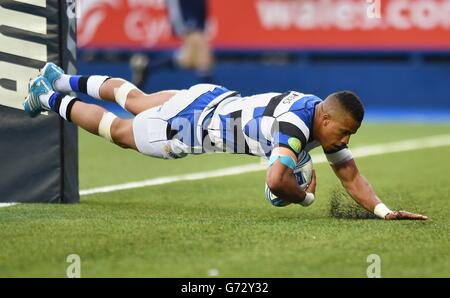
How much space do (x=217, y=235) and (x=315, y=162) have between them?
6.20 metres

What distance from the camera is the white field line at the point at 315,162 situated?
9.88 m

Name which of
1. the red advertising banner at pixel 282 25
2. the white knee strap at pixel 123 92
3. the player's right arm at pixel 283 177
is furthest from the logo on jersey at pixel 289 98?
the red advertising banner at pixel 282 25

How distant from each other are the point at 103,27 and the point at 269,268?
14830mm

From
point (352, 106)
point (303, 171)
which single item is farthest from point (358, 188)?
point (352, 106)

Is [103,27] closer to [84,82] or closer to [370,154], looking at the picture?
[370,154]

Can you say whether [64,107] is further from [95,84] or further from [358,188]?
[358,188]

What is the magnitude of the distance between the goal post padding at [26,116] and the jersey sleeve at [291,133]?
196 cm

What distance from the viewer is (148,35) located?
65.3ft

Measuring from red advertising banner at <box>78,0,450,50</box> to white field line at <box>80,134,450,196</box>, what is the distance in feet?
12.4

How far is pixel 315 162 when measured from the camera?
12578 millimetres

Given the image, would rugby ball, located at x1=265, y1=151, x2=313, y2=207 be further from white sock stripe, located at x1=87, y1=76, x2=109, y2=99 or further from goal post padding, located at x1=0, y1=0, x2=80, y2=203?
goal post padding, located at x1=0, y1=0, x2=80, y2=203

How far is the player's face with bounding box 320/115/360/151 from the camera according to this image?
23.0 feet

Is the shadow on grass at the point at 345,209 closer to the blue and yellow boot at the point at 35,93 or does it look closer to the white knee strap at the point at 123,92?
the white knee strap at the point at 123,92

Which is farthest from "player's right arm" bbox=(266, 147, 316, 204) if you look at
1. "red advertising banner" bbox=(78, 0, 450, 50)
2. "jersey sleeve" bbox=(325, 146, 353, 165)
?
"red advertising banner" bbox=(78, 0, 450, 50)
